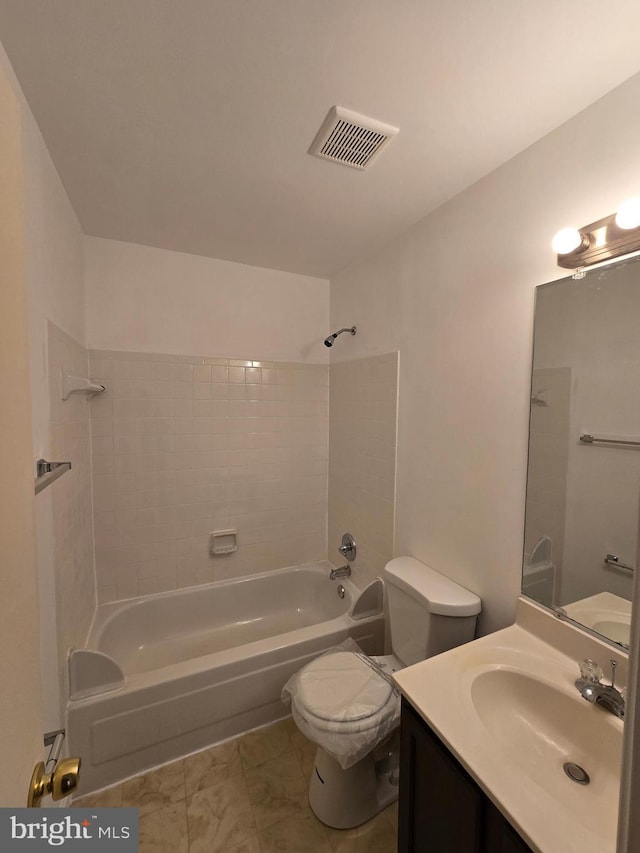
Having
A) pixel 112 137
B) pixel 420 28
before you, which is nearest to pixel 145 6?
pixel 112 137

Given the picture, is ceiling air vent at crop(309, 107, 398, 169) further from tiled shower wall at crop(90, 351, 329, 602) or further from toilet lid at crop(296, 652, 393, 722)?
toilet lid at crop(296, 652, 393, 722)

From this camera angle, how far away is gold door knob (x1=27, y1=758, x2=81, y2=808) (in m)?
0.54

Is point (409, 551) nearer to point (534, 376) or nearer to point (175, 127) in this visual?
point (534, 376)

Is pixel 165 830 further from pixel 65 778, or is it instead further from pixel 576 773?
pixel 576 773

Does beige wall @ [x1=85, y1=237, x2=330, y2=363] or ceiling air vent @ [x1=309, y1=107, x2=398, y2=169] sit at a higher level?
ceiling air vent @ [x1=309, y1=107, x2=398, y2=169]

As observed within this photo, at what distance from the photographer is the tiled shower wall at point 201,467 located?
6.64ft

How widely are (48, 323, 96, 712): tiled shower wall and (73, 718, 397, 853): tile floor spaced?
1.95 ft

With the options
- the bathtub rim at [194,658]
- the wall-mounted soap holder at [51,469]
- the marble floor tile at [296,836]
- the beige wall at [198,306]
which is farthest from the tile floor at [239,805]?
the beige wall at [198,306]

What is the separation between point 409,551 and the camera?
5.72ft

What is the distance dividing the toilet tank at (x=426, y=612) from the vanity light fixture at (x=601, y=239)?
47.2 inches

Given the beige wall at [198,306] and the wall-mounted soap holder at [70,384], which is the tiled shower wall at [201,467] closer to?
the beige wall at [198,306]

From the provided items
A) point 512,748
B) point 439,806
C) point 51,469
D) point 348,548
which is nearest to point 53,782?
point 51,469

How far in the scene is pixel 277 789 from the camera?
4.68ft

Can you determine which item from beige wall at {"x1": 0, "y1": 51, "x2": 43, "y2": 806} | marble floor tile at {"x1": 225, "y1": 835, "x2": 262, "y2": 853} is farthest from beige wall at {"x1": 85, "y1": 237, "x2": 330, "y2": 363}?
marble floor tile at {"x1": 225, "y1": 835, "x2": 262, "y2": 853}
